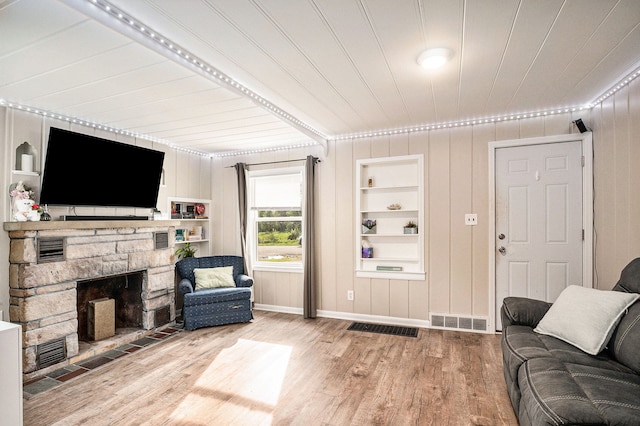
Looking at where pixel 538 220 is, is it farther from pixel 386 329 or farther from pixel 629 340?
pixel 386 329

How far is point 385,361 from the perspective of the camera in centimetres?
307

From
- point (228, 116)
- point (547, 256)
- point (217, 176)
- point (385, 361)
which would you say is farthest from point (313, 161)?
point (547, 256)

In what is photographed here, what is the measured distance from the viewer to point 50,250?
3049 millimetres

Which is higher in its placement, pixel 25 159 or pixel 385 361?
pixel 25 159

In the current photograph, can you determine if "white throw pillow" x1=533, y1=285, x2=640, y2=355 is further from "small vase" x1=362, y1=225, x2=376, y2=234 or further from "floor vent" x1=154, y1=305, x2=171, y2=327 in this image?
"floor vent" x1=154, y1=305, x2=171, y2=327

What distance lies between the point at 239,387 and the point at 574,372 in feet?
7.21

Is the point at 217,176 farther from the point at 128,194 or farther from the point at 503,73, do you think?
the point at 503,73

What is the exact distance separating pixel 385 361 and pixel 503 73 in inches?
103

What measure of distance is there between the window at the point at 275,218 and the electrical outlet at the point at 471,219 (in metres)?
2.20

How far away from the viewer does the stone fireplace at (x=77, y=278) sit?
2871mm

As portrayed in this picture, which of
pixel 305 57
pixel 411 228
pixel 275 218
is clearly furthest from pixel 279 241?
pixel 305 57

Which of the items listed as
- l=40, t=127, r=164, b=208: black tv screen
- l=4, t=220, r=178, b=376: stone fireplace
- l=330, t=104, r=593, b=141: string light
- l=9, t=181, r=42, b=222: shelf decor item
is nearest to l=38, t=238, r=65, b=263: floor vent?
l=4, t=220, r=178, b=376: stone fireplace

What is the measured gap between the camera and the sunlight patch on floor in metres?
2.23

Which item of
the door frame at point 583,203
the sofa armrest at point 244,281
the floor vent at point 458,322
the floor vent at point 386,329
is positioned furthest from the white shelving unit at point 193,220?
the door frame at point 583,203
